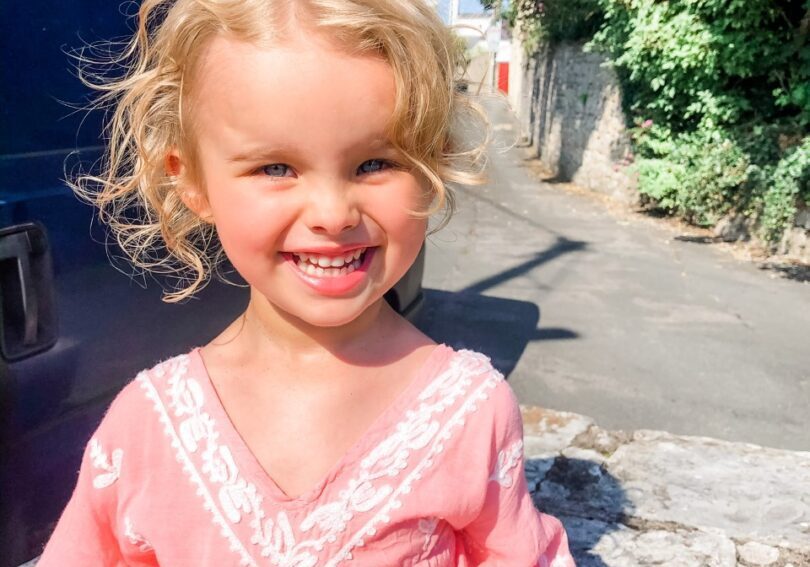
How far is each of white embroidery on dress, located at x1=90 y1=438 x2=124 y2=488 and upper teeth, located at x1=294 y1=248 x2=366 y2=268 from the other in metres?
0.42

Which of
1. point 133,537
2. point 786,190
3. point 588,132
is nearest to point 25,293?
point 133,537

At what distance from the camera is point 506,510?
4.05ft

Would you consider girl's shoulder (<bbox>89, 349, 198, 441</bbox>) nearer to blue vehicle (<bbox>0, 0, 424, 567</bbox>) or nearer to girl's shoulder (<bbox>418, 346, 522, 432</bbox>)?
girl's shoulder (<bbox>418, 346, 522, 432</bbox>)

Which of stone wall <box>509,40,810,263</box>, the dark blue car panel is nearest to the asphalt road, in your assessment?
stone wall <box>509,40,810,263</box>

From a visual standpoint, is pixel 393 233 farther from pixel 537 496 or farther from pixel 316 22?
pixel 537 496

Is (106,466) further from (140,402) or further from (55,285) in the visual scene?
(55,285)

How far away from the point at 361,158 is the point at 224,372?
0.45m

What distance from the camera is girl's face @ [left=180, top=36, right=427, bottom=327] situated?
1.03 m

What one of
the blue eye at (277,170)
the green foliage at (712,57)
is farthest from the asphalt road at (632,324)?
the blue eye at (277,170)

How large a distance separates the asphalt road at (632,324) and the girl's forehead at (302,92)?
94.7 inches

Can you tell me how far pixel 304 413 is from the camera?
4.09ft

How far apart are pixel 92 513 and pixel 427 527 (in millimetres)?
516

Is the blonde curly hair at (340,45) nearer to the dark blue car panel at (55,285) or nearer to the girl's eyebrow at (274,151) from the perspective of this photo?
the girl's eyebrow at (274,151)

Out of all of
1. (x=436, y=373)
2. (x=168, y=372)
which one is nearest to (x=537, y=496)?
(x=436, y=373)
